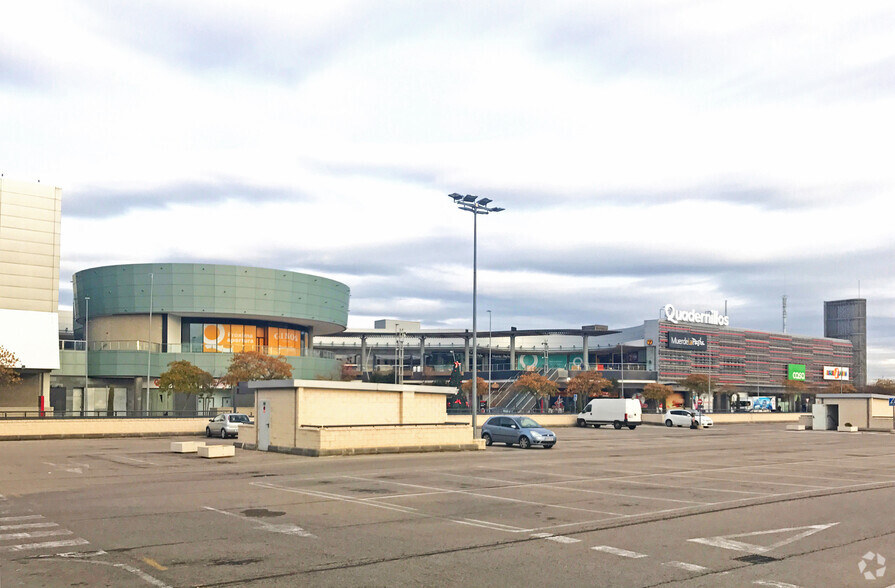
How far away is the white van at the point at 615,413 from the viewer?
63438mm

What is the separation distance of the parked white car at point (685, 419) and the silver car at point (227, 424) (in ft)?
122

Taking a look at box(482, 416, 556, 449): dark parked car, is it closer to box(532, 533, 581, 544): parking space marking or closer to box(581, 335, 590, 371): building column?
box(532, 533, 581, 544): parking space marking

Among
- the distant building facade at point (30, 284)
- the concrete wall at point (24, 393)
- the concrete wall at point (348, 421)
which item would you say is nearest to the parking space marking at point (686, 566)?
the concrete wall at point (348, 421)

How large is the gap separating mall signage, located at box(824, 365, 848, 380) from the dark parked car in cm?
13830

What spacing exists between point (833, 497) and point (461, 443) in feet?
63.2

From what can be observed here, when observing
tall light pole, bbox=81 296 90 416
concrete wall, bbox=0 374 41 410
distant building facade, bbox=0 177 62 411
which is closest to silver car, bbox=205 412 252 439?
distant building facade, bbox=0 177 62 411

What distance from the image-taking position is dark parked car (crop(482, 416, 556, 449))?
127ft

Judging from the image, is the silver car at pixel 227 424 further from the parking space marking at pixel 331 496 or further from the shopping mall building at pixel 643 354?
the shopping mall building at pixel 643 354

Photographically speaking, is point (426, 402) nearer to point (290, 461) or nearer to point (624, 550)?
point (290, 461)

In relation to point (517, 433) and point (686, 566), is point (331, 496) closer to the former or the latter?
point (686, 566)

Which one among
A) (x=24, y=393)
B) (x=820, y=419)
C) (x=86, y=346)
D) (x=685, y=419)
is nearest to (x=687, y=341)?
(x=820, y=419)

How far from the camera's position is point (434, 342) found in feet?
524

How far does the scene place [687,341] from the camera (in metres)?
136

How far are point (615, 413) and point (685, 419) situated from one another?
8.01m
